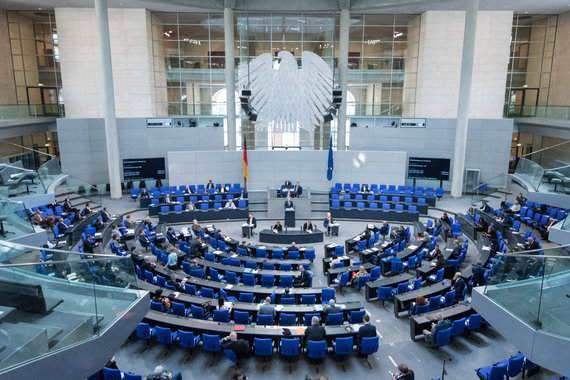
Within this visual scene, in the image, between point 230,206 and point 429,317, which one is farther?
point 230,206

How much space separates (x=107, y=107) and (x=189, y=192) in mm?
6461

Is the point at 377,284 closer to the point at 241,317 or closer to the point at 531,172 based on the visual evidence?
the point at 241,317

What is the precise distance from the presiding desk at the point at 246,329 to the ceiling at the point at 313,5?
19.6 m

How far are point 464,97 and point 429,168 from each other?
4599 mm

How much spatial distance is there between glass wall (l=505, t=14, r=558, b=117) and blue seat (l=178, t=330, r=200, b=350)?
83.7 feet

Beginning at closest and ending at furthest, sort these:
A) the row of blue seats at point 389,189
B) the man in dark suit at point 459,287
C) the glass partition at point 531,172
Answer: the man in dark suit at point 459,287, the glass partition at point 531,172, the row of blue seats at point 389,189

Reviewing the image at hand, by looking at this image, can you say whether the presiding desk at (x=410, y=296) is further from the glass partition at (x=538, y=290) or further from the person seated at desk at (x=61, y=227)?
the person seated at desk at (x=61, y=227)

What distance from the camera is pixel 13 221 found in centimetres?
1080

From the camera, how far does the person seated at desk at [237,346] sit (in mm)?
7988

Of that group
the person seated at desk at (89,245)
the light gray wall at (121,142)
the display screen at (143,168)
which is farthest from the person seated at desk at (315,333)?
the display screen at (143,168)

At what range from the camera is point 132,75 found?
24.5 meters

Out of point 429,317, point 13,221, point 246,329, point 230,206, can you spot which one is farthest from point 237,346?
point 230,206

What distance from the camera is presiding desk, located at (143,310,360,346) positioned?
8539 millimetres

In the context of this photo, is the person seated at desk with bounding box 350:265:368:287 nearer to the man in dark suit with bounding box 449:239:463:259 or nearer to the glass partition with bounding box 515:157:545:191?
the man in dark suit with bounding box 449:239:463:259
